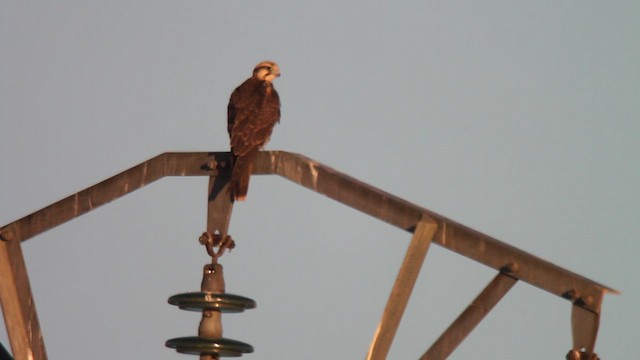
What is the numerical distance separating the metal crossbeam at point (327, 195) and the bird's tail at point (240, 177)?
0.06 metres

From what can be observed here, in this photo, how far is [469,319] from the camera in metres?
5.30

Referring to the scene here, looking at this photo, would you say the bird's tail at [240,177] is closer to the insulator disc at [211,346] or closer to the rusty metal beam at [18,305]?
the insulator disc at [211,346]

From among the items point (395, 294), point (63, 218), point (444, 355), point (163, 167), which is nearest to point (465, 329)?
point (444, 355)

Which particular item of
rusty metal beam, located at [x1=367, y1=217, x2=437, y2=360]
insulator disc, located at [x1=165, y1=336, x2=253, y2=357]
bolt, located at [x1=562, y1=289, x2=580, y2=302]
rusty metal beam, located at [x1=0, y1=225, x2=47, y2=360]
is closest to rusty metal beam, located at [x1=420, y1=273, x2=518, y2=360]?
bolt, located at [x1=562, y1=289, x2=580, y2=302]

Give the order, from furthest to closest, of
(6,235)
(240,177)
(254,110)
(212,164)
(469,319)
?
(254,110), (240,177), (6,235), (212,164), (469,319)

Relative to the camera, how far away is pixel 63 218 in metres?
5.82

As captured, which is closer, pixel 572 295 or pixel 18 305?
pixel 572 295

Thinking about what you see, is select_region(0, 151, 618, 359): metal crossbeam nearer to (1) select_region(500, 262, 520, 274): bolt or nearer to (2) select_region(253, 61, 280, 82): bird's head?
(1) select_region(500, 262, 520, 274): bolt

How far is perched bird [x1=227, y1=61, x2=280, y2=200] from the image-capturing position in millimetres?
7926

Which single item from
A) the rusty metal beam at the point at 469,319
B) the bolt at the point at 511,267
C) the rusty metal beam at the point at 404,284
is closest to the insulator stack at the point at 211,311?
the rusty metal beam at the point at 404,284

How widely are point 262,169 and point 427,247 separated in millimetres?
1034

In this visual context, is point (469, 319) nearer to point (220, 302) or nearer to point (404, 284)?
point (404, 284)

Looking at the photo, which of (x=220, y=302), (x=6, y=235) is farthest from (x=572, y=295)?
(x=6, y=235)

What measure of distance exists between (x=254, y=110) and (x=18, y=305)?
390 centimetres
